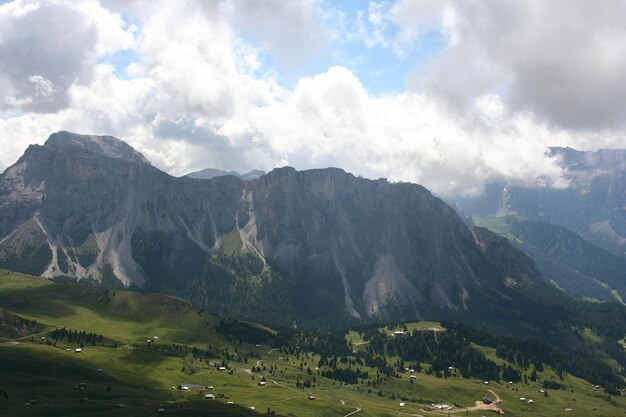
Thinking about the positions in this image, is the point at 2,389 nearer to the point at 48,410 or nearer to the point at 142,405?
the point at 48,410

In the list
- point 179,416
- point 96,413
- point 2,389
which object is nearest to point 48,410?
point 96,413

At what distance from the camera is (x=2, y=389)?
193750 mm

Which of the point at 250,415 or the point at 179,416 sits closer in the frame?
the point at 179,416

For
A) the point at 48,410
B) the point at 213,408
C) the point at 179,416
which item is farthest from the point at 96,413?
the point at 213,408

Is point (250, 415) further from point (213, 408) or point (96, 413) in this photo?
point (96, 413)

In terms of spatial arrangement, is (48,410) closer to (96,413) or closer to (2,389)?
(96,413)

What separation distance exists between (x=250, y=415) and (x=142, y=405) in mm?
36973

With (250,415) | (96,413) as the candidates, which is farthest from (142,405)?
(250,415)

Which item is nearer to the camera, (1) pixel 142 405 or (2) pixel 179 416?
(2) pixel 179 416

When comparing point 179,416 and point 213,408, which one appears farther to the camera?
point 213,408

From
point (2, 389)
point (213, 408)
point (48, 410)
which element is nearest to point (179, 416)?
point (213, 408)

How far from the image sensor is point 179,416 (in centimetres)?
18450

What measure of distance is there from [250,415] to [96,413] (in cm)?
5003

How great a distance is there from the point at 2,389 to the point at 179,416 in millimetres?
62501
